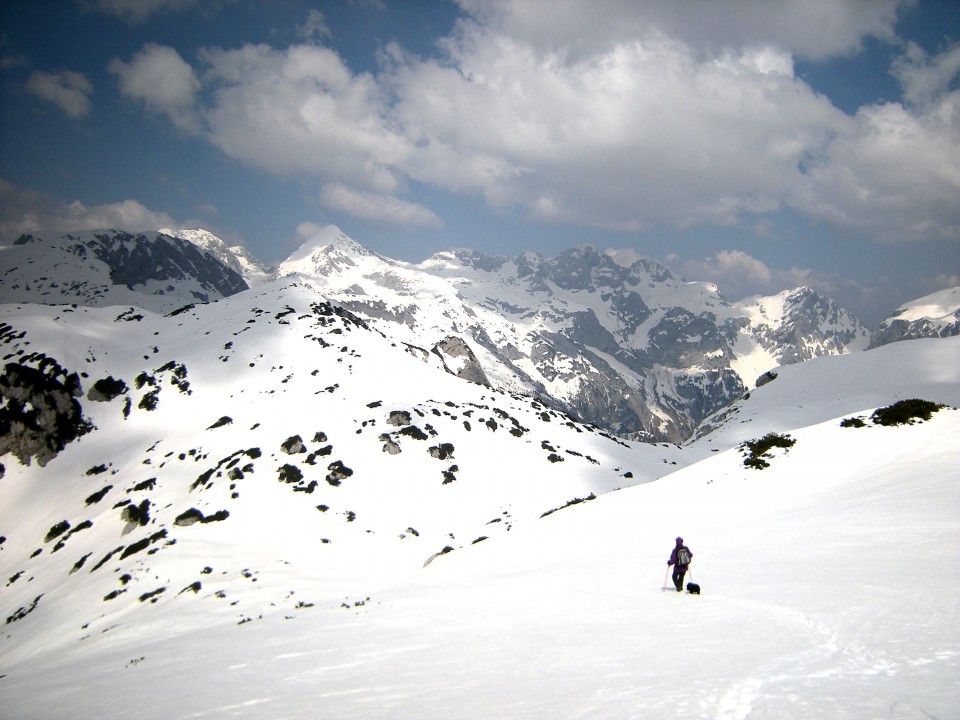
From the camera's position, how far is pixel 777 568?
14.9 meters

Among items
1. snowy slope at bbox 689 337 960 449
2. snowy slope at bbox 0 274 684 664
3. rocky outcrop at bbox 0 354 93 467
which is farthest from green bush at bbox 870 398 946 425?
rocky outcrop at bbox 0 354 93 467

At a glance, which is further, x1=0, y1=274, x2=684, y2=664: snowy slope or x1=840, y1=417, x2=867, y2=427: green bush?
x1=0, y1=274, x2=684, y2=664: snowy slope

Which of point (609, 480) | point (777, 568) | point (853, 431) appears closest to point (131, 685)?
point (777, 568)

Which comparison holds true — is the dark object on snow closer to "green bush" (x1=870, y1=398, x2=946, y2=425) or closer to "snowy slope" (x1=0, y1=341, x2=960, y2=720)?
"green bush" (x1=870, y1=398, x2=946, y2=425)

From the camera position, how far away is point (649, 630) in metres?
11.8

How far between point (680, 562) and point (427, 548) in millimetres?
32032

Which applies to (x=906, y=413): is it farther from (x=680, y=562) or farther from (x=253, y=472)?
(x=253, y=472)

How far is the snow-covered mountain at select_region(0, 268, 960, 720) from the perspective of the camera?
30.6ft

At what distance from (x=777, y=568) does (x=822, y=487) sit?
39.6 feet

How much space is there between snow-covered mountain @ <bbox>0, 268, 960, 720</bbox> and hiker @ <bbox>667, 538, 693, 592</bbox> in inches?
40.8

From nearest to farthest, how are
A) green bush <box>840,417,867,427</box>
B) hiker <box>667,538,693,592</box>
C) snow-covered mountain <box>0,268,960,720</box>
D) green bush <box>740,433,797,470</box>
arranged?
1. snow-covered mountain <box>0,268,960,720</box>
2. hiker <box>667,538,693,592</box>
3. green bush <box>840,417,867,427</box>
4. green bush <box>740,433,797,470</box>

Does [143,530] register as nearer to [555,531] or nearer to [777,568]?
[555,531]

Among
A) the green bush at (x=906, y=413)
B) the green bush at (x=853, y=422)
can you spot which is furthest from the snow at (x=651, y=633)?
the green bush at (x=853, y=422)

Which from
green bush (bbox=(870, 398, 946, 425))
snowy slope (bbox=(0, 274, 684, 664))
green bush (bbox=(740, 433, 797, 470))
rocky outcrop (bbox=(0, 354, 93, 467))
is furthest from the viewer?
rocky outcrop (bbox=(0, 354, 93, 467))
